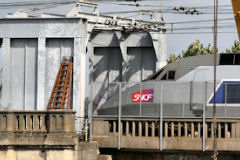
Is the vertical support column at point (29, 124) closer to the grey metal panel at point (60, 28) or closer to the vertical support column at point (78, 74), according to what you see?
the vertical support column at point (78, 74)

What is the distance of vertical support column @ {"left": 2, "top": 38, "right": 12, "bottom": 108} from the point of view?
35031 millimetres

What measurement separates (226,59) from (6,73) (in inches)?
563

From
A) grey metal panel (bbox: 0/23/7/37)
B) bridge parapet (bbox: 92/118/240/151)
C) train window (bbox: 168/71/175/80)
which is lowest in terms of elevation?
bridge parapet (bbox: 92/118/240/151)

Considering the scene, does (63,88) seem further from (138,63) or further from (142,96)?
(142,96)

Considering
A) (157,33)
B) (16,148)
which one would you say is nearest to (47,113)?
(16,148)

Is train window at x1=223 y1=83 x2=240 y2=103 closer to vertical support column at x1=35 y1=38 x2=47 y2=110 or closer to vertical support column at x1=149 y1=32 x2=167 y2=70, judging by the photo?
vertical support column at x1=149 y1=32 x2=167 y2=70

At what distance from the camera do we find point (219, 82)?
2645cm

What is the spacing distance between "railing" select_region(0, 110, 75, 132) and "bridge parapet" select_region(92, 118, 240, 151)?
6.20 feet

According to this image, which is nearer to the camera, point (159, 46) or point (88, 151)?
point (88, 151)

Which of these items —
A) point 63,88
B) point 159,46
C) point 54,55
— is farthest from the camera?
point 159,46

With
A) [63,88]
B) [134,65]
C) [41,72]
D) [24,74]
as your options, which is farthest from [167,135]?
[134,65]

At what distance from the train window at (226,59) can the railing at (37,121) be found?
796 centimetres

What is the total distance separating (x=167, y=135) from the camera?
25.5m

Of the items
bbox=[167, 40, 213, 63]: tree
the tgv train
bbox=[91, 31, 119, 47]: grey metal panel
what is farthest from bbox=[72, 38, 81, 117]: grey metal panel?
bbox=[167, 40, 213, 63]: tree
